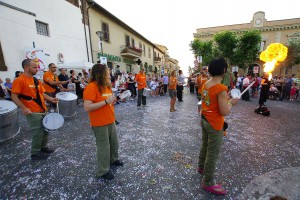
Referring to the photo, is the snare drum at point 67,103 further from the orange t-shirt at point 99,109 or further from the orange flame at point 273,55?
the orange flame at point 273,55

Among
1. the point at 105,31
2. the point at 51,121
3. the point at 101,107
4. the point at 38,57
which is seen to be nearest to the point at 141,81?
the point at 51,121

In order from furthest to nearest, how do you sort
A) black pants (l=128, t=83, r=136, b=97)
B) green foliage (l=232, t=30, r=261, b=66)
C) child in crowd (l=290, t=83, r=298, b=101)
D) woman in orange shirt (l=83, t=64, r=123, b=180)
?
green foliage (l=232, t=30, r=261, b=66)
black pants (l=128, t=83, r=136, b=97)
child in crowd (l=290, t=83, r=298, b=101)
woman in orange shirt (l=83, t=64, r=123, b=180)

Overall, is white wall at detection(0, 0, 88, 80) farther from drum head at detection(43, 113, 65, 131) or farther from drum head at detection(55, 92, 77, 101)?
drum head at detection(43, 113, 65, 131)

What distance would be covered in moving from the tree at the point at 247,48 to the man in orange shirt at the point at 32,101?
29.4 meters

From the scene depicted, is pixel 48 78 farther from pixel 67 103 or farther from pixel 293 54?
pixel 293 54

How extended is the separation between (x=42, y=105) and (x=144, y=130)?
2.82 meters

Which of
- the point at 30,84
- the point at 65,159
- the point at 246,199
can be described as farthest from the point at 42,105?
the point at 246,199

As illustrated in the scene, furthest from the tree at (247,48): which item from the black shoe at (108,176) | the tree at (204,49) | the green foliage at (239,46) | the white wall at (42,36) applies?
the black shoe at (108,176)

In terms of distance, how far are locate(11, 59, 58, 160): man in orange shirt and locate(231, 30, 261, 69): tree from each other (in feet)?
96.5

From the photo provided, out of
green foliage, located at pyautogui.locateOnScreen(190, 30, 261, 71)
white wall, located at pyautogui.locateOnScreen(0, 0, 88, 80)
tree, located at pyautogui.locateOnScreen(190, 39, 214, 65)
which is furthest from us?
tree, located at pyautogui.locateOnScreen(190, 39, 214, 65)

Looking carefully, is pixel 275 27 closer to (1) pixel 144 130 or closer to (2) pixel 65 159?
(1) pixel 144 130

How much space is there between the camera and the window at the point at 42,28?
1023 cm

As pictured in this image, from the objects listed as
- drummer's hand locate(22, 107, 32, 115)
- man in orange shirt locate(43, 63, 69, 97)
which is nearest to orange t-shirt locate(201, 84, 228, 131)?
drummer's hand locate(22, 107, 32, 115)

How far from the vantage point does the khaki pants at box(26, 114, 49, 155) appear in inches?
124
